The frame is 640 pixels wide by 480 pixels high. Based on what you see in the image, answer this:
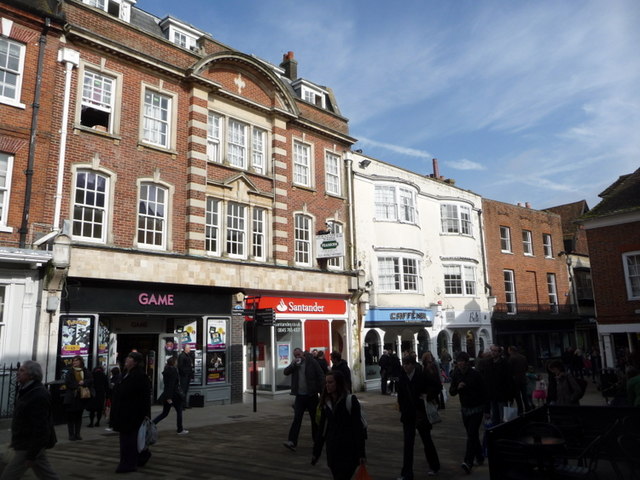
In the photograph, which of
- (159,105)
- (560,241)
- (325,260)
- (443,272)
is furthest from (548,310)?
(159,105)

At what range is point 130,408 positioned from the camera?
25.4ft

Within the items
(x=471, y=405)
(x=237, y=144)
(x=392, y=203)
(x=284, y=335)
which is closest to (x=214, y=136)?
(x=237, y=144)

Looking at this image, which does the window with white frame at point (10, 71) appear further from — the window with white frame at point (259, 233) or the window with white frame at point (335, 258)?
the window with white frame at point (335, 258)

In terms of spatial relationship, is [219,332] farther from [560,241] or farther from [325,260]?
[560,241]

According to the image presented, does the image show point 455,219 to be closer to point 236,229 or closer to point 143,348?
point 236,229

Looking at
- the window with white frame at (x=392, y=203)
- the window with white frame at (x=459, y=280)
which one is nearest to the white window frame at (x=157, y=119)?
the window with white frame at (x=392, y=203)

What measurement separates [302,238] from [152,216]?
6.74 meters

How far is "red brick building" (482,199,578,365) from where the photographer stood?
29953 mm

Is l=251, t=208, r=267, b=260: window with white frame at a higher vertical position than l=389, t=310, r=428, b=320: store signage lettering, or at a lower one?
higher

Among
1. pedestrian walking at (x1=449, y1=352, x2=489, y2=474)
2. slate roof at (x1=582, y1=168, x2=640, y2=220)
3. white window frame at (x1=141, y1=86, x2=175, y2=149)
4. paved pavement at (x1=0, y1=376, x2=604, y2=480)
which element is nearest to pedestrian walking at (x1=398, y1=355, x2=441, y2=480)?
paved pavement at (x1=0, y1=376, x2=604, y2=480)

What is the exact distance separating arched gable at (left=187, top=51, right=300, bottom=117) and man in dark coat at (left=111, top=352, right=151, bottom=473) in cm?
1251

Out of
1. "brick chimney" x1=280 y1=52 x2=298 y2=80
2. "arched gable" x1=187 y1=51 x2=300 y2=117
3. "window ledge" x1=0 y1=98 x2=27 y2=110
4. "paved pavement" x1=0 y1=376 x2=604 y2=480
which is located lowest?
"paved pavement" x1=0 y1=376 x2=604 y2=480

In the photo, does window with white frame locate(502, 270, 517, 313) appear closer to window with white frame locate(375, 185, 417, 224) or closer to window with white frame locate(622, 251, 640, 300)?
window with white frame locate(622, 251, 640, 300)

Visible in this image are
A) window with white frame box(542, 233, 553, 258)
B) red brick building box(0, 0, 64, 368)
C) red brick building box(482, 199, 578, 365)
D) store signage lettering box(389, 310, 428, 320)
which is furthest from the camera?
window with white frame box(542, 233, 553, 258)
